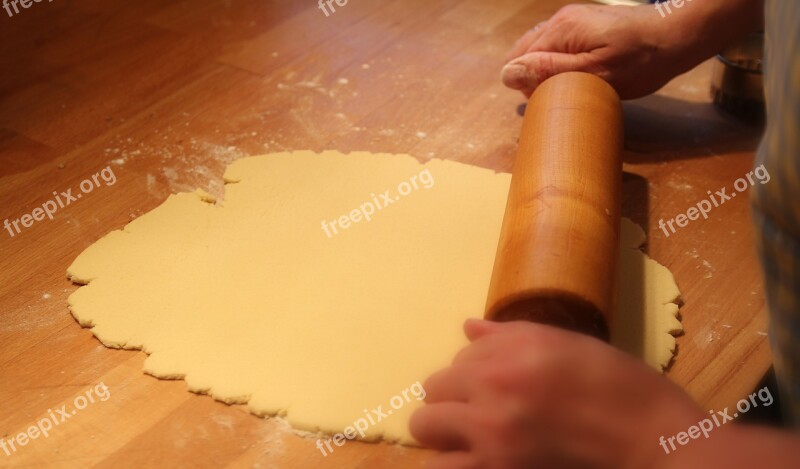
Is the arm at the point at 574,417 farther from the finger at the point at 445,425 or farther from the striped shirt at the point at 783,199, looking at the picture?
the striped shirt at the point at 783,199

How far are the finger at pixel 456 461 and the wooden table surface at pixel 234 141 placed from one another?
0.60ft

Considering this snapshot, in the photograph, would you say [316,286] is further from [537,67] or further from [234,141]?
[537,67]

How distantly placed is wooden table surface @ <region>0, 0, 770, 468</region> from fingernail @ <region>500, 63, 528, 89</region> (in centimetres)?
10

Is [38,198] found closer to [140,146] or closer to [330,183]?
[140,146]

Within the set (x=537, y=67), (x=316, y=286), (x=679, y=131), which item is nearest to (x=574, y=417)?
(x=316, y=286)

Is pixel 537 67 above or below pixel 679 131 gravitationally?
above

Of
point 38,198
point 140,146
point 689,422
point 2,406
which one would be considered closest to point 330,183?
point 140,146

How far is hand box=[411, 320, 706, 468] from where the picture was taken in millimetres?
811

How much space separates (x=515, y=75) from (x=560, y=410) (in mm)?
967

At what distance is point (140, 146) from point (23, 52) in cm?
56

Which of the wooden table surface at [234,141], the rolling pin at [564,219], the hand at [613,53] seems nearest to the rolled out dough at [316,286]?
the wooden table surface at [234,141]

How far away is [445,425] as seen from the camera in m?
0.90

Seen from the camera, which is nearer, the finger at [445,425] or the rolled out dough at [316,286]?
the finger at [445,425]

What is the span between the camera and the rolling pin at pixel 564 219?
1.05m
